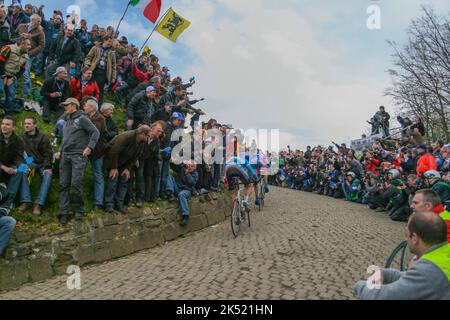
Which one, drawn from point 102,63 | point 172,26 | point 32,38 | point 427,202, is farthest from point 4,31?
point 427,202

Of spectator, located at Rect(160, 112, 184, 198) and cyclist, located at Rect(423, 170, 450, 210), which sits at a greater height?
spectator, located at Rect(160, 112, 184, 198)

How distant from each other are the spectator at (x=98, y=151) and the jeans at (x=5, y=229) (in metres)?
1.88

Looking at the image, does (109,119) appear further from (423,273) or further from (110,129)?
(423,273)

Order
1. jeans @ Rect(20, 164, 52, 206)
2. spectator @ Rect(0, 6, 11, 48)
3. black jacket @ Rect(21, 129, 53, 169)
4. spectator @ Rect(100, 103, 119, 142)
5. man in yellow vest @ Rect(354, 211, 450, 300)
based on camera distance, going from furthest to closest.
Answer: spectator @ Rect(0, 6, 11, 48) < spectator @ Rect(100, 103, 119, 142) < black jacket @ Rect(21, 129, 53, 169) < jeans @ Rect(20, 164, 52, 206) < man in yellow vest @ Rect(354, 211, 450, 300)

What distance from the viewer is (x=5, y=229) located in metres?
5.97

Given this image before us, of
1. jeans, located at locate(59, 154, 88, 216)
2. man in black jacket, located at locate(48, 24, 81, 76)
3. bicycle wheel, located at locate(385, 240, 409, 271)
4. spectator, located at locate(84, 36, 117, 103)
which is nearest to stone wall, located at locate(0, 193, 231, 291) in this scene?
jeans, located at locate(59, 154, 88, 216)

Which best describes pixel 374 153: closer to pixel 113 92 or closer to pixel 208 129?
pixel 208 129

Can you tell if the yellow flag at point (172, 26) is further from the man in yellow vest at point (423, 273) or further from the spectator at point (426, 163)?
the man in yellow vest at point (423, 273)

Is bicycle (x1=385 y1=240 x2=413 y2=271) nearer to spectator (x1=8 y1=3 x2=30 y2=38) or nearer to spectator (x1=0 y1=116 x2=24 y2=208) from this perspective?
spectator (x1=0 y1=116 x2=24 y2=208)

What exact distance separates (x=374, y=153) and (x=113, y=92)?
11460 millimetres

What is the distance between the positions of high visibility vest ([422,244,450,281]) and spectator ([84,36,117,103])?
10570mm

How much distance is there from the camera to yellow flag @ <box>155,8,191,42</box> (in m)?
15.5

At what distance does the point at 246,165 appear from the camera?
34.3 ft
